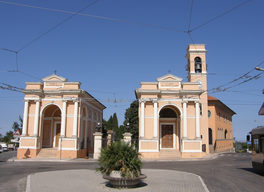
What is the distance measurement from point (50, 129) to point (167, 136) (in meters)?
14.5

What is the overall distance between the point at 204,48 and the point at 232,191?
24.8 meters

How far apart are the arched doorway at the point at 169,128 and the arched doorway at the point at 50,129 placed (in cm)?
1274

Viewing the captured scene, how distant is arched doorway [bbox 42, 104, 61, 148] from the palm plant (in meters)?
22.2

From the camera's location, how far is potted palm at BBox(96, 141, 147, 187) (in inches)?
365

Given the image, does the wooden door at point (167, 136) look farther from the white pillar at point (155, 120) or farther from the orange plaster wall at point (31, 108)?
the orange plaster wall at point (31, 108)

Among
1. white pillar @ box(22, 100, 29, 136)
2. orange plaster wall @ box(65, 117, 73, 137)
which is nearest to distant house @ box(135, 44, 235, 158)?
orange plaster wall @ box(65, 117, 73, 137)

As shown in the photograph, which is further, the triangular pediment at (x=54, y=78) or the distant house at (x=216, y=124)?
the distant house at (x=216, y=124)

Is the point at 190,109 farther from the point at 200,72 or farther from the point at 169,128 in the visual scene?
the point at 200,72

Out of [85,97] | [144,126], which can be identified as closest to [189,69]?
[144,126]

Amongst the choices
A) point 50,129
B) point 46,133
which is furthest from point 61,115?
point 46,133

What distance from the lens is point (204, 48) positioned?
3172 cm

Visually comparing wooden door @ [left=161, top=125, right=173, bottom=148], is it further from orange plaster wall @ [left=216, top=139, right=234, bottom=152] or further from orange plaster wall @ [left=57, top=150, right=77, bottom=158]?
orange plaster wall @ [left=216, top=139, right=234, bottom=152]

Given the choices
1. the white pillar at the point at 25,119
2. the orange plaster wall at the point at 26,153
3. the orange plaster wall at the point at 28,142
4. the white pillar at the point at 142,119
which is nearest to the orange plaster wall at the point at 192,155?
the white pillar at the point at 142,119

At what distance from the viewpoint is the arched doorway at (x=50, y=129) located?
30219mm
